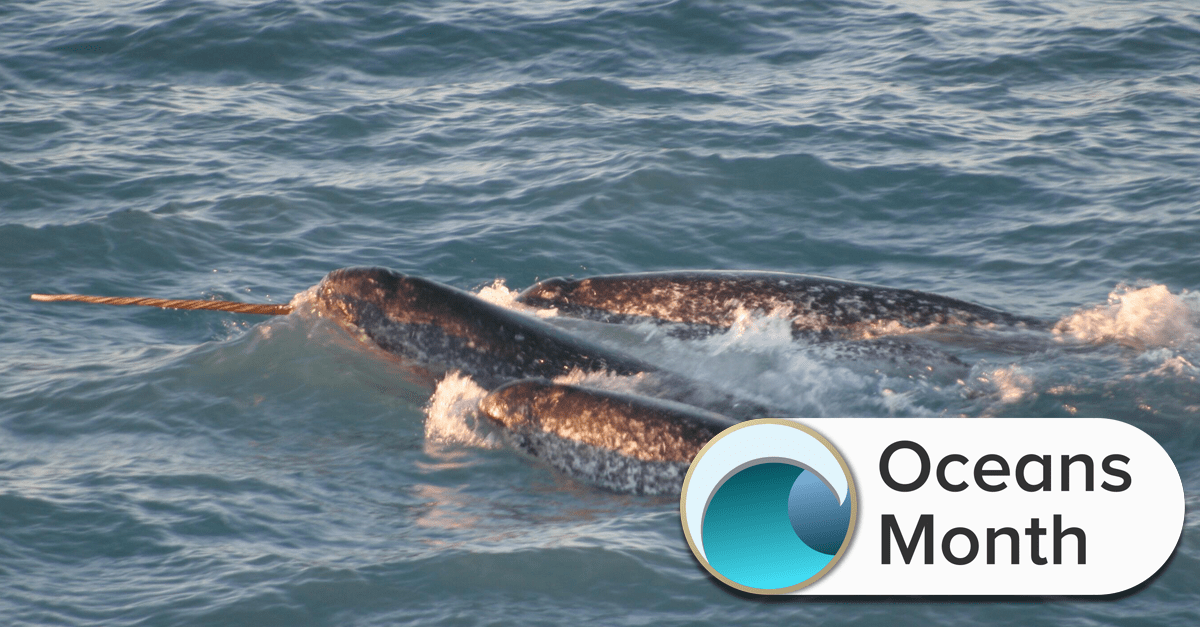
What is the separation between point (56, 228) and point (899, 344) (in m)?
9.92

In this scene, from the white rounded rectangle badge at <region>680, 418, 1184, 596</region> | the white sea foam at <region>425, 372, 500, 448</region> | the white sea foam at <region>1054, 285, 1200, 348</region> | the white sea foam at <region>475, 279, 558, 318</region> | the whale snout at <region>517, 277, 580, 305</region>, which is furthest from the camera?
the whale snout at <region>517, 277, 580, 305</region>

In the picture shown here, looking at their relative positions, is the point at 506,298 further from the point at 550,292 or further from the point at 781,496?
the point at 781,496

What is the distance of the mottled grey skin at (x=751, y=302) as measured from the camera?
11.2m

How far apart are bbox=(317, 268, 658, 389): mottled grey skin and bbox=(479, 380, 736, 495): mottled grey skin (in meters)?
0.90

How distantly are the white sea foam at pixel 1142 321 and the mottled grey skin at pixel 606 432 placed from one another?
4560 millimetres

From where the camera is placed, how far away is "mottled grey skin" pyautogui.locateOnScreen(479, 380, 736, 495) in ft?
26.8

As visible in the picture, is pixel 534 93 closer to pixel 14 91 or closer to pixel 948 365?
pixel 14 91

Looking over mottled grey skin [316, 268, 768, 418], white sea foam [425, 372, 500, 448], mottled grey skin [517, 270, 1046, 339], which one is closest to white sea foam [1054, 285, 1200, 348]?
mottled grey skin [517, 270, 1046, 339]

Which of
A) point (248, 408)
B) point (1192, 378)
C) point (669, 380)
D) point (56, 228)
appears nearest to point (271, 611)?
point (248, 408)

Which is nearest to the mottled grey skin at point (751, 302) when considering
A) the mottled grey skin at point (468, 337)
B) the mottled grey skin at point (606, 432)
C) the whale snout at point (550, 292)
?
the whale snout at point (550, 292)

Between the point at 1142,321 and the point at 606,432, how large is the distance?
5.77 metres

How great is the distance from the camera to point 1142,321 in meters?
11.0

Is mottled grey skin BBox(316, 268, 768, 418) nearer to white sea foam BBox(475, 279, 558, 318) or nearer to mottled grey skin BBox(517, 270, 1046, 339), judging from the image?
white sea foam BBox(475, 279, 558, 318)

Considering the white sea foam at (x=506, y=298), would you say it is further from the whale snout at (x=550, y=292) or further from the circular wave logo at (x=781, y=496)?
the circular wave logo at (x=781, y=496)
